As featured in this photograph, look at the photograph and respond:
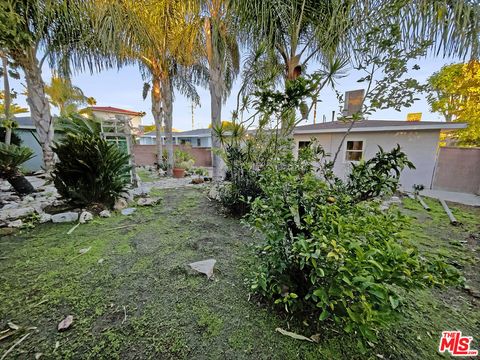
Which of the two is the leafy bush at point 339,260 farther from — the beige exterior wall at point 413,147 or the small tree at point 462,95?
the small tree at point 462,95

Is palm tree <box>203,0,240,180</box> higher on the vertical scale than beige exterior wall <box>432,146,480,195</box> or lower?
higher

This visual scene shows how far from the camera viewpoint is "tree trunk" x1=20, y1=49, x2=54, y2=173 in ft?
15.2

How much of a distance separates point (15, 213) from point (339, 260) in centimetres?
461

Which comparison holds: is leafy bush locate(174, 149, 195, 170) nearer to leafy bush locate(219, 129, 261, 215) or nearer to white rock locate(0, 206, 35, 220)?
leafy bush locate(219, 129, 261, 215)

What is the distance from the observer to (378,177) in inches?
74.2

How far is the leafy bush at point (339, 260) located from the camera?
3.16 ft

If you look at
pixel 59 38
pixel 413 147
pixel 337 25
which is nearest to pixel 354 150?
pixel 413 147

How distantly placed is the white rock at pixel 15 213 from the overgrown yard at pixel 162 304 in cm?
65

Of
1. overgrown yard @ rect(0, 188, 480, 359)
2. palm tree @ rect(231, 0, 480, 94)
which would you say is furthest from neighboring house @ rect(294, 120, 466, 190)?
overgrown yard @ rect(0, 188, 480, 359)

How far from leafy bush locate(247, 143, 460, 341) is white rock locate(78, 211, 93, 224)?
294 centimetres

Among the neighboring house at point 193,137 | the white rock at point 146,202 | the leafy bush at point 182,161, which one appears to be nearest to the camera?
the white rock at point 146,202

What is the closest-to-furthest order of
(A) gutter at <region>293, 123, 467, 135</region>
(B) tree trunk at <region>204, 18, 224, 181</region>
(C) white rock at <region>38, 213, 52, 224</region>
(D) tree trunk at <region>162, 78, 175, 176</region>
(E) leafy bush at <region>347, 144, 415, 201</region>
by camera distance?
(E) leafy bush at <region>347, 144, 415, 201</region> → (C) white rock at <region>38, 213, 52, 224</region> → (B) tree trunk at <region>204, 18, 224, 181</region> → (A) gutter at <region>293, 123, 467, 135</region> → (D) tree trunk at <region>162, 78, 175, 176</region>

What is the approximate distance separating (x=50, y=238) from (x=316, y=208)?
10.7 ft

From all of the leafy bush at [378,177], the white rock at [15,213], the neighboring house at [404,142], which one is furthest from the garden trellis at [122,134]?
the neighboring house at [404,142]
